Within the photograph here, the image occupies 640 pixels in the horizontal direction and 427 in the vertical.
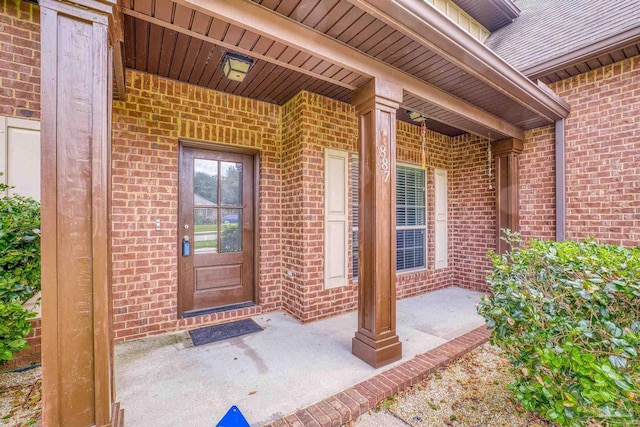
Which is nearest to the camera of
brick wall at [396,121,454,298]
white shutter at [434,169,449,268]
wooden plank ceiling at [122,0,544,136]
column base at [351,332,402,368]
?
wooden plank ceiling at [122,0,544,136]

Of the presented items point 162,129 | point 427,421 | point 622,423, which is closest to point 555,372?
point 622,423

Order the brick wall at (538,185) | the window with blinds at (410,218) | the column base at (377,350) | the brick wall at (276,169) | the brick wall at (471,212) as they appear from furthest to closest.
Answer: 1. the brick wall at (471,212)
2. the window with blinds at (410,218)
3. the brick wall at (538,185)
4. the brick wall at (276,169)
5. the column base at (377,350)

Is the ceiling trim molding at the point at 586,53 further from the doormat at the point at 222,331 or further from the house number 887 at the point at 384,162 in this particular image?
the doormat at the point at 222,331

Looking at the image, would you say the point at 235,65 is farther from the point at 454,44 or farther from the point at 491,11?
the point at 491,11

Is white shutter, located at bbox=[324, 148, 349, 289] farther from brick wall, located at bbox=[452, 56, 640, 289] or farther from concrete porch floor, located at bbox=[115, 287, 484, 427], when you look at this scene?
brick wall, located at bbox=[452, 56, 640, 289]

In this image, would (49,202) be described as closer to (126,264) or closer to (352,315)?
(126,264)

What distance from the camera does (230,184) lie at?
3.66 metres

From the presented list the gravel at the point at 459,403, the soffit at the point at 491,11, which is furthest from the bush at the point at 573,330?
the soffit at the point at 491,11

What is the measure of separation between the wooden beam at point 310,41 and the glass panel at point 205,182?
1932 mm

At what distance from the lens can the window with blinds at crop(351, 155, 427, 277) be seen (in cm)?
476

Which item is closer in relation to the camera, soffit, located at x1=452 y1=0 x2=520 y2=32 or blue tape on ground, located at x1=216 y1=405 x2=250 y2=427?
blue tape on ground, located at x1=216 y1=405 x2=250 y2=427

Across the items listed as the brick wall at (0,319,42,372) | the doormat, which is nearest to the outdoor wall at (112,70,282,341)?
the doormat

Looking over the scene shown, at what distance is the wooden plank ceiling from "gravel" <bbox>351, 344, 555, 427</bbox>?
2.63 m

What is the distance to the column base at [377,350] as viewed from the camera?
2453 mm
